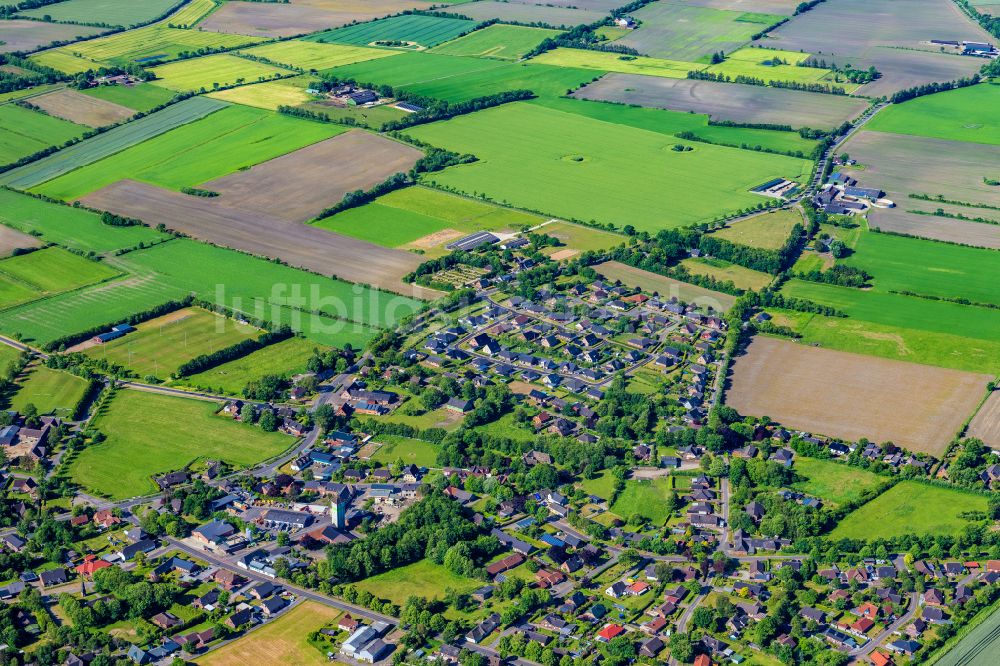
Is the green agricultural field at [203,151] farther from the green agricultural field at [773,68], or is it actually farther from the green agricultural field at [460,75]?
the green agricultural field at [773,68]

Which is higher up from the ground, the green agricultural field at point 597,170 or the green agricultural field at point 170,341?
the green agricultural field at point 597,170

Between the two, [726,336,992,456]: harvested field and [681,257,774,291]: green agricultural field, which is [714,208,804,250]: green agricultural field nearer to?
[681,257,774,291]: green agricultural field

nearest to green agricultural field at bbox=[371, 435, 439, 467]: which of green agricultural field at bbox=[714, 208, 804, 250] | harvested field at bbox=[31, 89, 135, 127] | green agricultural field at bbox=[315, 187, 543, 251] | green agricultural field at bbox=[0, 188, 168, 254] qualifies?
green agricultural field at bbox=[315, 187, 543, 251]

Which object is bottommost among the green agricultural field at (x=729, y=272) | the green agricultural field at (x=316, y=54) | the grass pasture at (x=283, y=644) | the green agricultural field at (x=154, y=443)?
the grass pasture at (x=283, y=644)

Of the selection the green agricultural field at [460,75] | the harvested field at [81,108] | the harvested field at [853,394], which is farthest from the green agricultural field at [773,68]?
the harvested field at [81,108]

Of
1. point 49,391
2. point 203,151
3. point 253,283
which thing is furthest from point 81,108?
point 49,391

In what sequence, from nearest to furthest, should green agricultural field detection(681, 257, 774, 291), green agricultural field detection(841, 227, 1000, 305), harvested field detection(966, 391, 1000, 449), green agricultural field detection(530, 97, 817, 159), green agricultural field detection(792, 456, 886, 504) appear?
green agricultural field detection(792, 456, 886, 504), harvested field detection(966, 391, 1000, 449), green agricultural field detection(841, 227, 1000, 305), green agricultural field detection(681, 257, 774, 291), green agricultural field detection(530, 97, 817, 159)

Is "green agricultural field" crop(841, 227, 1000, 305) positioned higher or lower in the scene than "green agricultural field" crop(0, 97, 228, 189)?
lower
